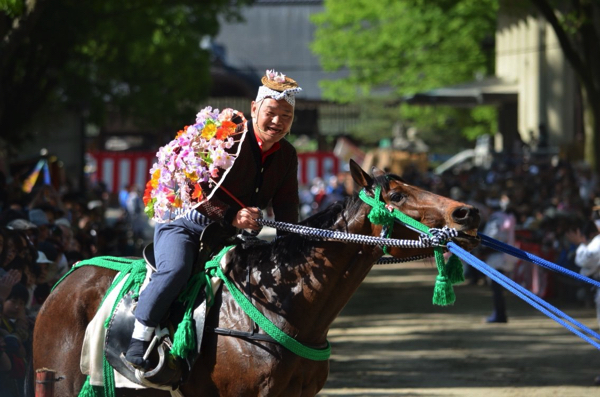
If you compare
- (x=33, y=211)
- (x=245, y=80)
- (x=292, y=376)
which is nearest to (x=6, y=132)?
(x=33, y=211)

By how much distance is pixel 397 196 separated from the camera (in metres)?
5.21

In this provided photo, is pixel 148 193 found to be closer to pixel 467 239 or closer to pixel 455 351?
pixel 467 239

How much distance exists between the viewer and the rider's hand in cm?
529

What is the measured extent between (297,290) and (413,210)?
820 millimetres

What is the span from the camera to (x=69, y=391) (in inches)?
232

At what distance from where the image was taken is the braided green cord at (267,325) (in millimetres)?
5258

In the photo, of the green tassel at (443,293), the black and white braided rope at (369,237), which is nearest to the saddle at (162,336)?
the black and white braided rope at (369,237)

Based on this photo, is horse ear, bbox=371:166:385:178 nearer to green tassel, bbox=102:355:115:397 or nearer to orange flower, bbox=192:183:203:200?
orange flower, bbox=192:183:203:200

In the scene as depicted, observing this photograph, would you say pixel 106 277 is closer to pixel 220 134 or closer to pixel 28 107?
pixel 220 134

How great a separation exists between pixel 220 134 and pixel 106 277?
4.41 ft

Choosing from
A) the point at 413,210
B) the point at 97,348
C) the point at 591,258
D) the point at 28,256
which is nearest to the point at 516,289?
the point at 413,210

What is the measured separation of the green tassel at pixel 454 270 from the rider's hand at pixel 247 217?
1.10 meters

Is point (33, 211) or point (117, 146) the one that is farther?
point (117, 146)

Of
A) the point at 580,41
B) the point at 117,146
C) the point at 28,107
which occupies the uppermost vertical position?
the point at 580,41
